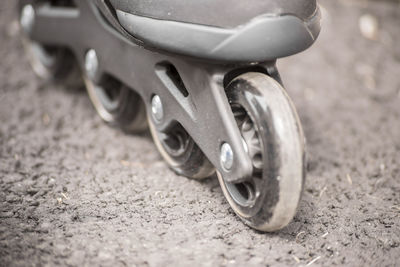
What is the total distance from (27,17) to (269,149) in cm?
148

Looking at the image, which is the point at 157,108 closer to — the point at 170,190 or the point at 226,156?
the point at 170,190

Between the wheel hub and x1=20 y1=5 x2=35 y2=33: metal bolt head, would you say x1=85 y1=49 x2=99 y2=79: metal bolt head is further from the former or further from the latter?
the wheel hub

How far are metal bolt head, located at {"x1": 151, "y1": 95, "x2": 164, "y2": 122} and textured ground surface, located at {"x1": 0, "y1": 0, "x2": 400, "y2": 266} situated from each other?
0.71ft

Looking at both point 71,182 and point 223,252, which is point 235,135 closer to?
point 223,252

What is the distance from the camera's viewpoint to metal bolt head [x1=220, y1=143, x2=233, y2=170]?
1.43 meters

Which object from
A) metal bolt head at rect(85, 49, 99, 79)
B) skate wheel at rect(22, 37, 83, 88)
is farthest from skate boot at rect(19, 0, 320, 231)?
skate wheel at rect(22, 37, 83, 88)

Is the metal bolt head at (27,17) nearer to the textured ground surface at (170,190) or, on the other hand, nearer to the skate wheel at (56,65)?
the skate wheel at (56,65)

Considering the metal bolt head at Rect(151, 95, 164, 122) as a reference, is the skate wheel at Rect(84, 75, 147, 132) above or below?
below

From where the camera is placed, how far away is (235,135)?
1.41 metres

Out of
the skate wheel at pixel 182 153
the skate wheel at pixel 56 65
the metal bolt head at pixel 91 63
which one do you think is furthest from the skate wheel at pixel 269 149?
the skate wheel at pixel 56 65

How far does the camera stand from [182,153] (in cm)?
173

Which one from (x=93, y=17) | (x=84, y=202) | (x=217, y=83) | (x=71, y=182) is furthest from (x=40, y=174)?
(x=217, y=83)

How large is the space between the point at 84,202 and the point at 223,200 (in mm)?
445

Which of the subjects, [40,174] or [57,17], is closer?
[40,174]
